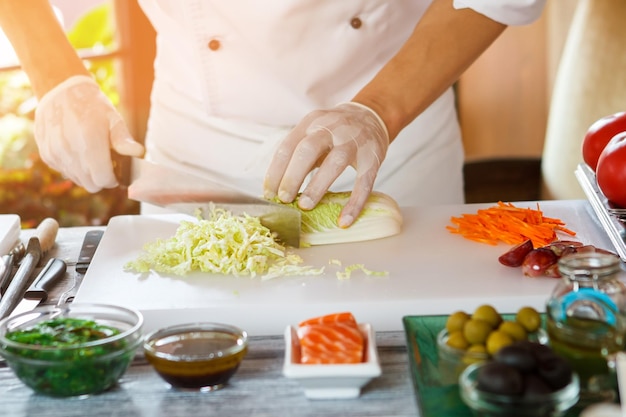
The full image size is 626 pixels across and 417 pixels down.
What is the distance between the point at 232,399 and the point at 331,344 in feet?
0.65

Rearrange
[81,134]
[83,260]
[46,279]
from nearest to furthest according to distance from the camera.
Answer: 1. [46,279]
2. [83,260]
3. [81,134]

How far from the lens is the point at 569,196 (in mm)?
4168

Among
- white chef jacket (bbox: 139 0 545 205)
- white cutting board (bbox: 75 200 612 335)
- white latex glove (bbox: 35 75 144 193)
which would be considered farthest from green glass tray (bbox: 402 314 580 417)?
white chef jacket (bbox: 139 0 545 205)

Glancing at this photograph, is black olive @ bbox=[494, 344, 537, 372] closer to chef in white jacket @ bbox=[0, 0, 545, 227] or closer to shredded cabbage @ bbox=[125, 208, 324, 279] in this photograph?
shredded cabbage @ bbox=[125, 208, 324, 279]

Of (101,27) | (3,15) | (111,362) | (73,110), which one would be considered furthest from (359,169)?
(101,27)

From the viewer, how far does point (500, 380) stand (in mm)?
1251

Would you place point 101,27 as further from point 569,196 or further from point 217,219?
point 217,219

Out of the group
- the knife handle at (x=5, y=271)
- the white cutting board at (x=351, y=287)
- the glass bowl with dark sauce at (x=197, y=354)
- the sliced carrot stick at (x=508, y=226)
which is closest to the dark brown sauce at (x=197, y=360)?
the glass bowl with dark sauce at (x=197, y=354)

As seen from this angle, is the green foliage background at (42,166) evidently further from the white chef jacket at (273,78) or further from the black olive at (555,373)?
the black olive at (555,373)

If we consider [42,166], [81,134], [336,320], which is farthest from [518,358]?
[42,166]

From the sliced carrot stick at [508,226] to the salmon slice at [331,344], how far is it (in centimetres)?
77

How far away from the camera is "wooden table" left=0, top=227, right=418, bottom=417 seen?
1.51 meters

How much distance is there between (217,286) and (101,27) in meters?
3.43

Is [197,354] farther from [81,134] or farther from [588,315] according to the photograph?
[81,134]
